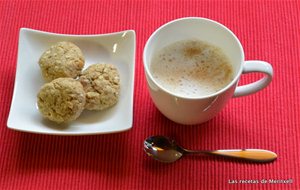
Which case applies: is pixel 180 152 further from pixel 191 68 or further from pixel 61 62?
pixel 61 62

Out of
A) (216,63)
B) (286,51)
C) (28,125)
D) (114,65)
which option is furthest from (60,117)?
(286,51)

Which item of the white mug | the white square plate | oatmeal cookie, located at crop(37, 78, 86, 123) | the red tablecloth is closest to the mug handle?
the white mug

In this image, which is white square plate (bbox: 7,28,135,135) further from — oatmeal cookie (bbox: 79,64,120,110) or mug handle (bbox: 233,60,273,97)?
mug handle (bbox: 233,60,273,97)

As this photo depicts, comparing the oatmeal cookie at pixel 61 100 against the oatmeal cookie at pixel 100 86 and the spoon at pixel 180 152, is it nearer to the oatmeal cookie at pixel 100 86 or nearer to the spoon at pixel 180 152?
the oatmeal cookie at pixel 100 86

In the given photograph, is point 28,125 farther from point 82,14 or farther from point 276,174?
point 276,174

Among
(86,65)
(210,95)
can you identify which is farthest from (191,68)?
(86,65)

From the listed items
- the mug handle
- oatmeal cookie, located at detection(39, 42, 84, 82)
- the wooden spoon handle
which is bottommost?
the wooden spoon handle

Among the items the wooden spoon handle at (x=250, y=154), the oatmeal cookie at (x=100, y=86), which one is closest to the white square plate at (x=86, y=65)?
the oatmeal cookie at (x=100, y=86)
